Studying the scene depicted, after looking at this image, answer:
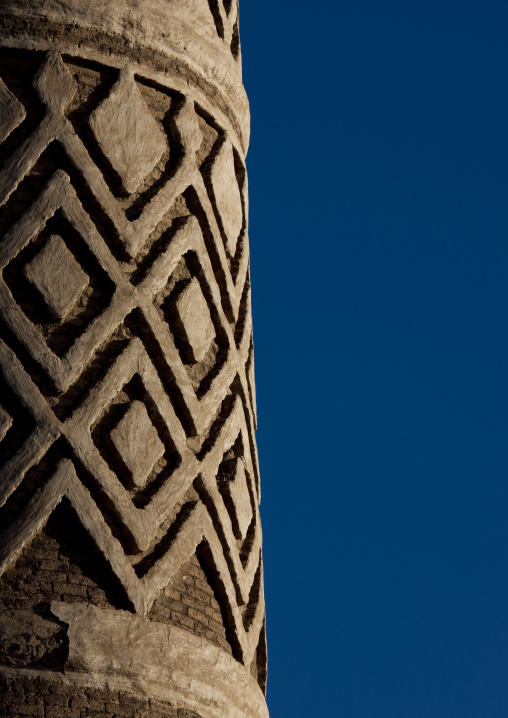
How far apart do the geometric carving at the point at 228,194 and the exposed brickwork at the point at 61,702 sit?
203 cm

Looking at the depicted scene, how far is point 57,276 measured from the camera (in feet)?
14.8

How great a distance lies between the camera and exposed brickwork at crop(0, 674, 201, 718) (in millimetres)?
3934

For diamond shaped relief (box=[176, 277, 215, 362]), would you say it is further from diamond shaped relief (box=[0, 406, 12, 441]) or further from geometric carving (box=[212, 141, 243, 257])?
diamond shaped relief (box=[0, 406, 12, 441])

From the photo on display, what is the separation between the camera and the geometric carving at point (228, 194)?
5.29 m

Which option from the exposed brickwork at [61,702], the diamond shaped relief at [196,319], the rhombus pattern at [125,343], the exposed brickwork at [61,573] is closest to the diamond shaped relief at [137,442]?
the rhombus pattern at [125,343]

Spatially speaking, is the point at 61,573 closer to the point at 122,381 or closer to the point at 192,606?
the point at 192,606

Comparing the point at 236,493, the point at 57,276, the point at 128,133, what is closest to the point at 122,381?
the point at 57,276

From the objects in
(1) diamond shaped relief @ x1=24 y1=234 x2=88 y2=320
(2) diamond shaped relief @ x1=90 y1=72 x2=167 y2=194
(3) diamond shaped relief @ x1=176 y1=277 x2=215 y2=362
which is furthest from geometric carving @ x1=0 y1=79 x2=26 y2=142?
(3) diamond shaped relief @ x1=176 y1=277 x2=215 y2=362

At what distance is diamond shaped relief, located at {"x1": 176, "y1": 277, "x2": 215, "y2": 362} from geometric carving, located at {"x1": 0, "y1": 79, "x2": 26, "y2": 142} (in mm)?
874

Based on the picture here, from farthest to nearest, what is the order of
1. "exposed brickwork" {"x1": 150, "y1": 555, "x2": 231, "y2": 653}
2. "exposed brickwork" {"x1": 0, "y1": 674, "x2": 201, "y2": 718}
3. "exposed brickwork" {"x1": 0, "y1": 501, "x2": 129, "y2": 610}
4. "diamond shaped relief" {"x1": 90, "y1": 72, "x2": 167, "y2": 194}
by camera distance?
"diamond shaped relief" {"x1": 90, "y1": 72, "x2": 167, "y2": 194} < "exposed brickwork" {"x1": 150, "y1": 555, "x2": 231, "y2": 653} < "exposed brickwork" {"x1": 0, "y1": 501, "x2": 129, "y2": 610} < "exposed brickwork" {"x1": 0, "y1": 674, "x2": 201, "y2": 718}

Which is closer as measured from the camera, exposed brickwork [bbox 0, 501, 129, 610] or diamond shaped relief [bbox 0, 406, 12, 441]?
exposed brickwork [bbox 0, 501, 129, 610]

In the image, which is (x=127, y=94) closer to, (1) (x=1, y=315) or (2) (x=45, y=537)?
(1) (x=1, y=315)

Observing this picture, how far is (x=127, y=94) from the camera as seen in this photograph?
4.93 metres

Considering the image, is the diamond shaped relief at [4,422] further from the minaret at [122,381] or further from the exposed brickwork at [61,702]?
the exposed brickwork at [61,702]
